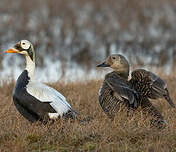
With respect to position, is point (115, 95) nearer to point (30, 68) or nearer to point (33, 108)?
point (33, 108)

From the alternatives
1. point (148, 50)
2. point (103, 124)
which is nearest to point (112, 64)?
point (103, 124)

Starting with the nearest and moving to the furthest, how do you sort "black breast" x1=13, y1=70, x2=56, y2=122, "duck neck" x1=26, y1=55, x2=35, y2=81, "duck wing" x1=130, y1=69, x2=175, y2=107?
"black breast" x1=13, y1=70, x2=56, y2=122, "duck wing" x1=130, y1=69, x2=175, y2=107, "duck neck" x1=26, y1=55, x2=35, y2=81

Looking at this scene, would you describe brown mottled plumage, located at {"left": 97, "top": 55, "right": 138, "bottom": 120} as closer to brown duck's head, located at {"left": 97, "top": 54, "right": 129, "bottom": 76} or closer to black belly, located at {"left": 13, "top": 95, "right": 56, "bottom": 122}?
brown duck's head, located at {"left": 97, "top": 54, "right": 129, "bottom": 76}

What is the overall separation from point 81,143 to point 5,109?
1989mm

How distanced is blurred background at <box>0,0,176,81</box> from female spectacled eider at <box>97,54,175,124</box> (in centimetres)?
495

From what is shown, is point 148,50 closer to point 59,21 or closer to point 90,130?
point 59,21

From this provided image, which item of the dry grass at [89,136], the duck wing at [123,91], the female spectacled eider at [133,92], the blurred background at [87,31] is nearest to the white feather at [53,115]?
the dry grass at [89,136]

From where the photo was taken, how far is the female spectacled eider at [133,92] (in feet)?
18.7

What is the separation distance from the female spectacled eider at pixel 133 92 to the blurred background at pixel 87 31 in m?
4.95

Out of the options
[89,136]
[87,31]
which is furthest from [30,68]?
[87,31]

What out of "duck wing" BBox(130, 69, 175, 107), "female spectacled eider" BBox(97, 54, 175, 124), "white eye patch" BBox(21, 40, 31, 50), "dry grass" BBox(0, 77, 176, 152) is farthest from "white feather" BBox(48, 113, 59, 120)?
"duck wing" BBox(130, 69, 175, 107)

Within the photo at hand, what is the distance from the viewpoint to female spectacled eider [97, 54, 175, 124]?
5.69m

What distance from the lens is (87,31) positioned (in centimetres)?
1588

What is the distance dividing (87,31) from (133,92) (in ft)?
34.0
